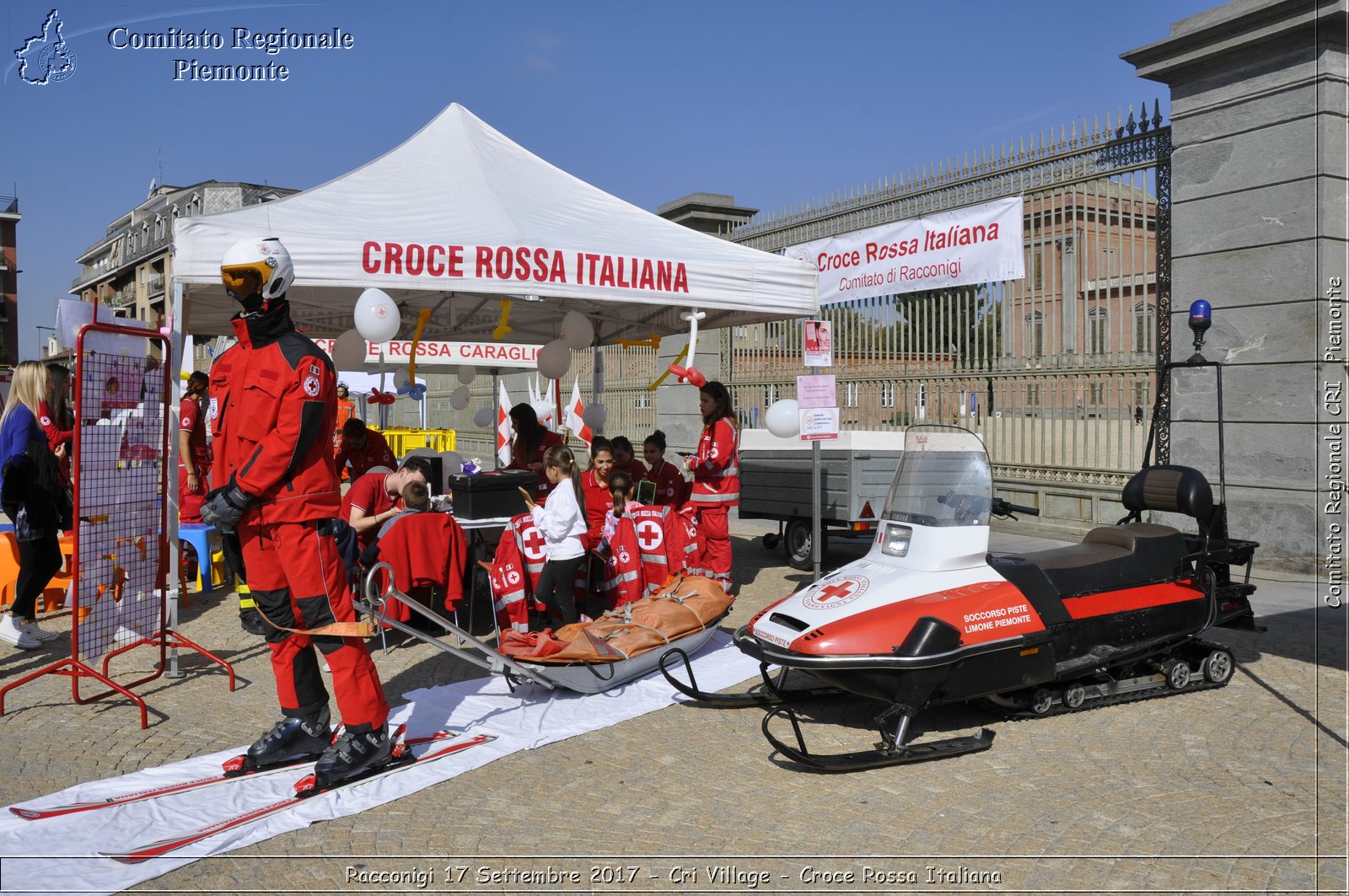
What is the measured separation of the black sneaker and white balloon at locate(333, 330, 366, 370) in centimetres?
450

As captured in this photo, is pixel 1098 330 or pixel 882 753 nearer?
pixel 882 753

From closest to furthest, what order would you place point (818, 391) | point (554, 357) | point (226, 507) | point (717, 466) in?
point (226, 507) < point (818, 391) < point (717, 466) < point (554, 357)

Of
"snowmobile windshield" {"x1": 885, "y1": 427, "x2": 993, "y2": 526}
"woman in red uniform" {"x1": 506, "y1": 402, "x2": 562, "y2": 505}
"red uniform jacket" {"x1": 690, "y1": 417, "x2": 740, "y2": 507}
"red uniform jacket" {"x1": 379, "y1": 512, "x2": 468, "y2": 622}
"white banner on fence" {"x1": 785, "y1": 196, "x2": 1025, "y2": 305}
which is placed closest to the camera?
"snowmobile windshield" {"x1": 885, "y1": 427, "x2": 993, "y2": 526}

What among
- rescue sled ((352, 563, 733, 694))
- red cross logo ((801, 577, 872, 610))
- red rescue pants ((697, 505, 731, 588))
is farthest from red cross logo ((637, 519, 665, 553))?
red cross logo ((801, 577, 872, 610))

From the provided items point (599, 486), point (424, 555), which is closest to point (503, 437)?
point (599, 486)

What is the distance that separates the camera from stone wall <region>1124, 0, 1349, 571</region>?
9.05 metres

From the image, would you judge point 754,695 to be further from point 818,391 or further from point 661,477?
point 661,477

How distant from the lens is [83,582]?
219 inches

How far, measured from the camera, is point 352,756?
14.5 feet

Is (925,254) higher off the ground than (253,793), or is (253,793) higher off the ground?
(925,254)

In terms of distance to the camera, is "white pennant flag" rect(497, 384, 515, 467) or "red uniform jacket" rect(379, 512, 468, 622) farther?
"white pennant flag" rect(497, 384, 515, 467)

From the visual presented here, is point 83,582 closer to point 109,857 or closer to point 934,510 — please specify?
point 109,857

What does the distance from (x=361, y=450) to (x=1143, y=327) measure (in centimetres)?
822

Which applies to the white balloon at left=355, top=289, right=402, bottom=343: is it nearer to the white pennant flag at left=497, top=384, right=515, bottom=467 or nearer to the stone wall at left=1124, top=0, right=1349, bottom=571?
the white pennant flag at left=497, top=384, right=515, bottom=467
